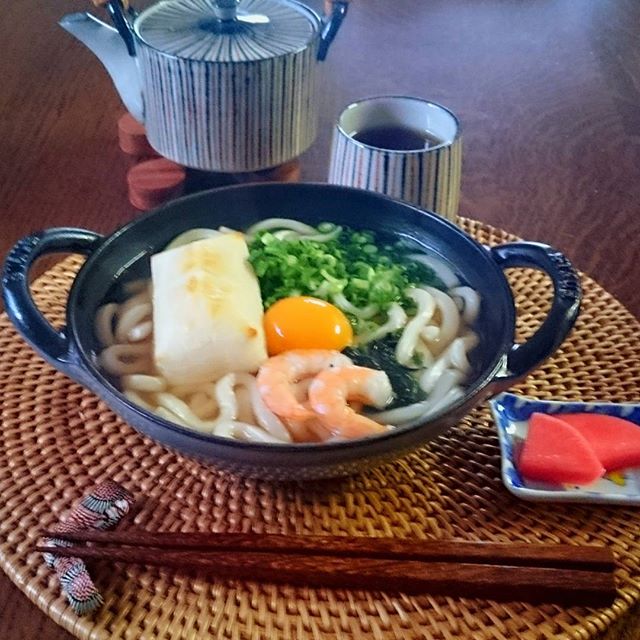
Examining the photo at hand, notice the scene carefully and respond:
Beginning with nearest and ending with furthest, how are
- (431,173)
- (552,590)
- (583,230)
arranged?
(552,590) < (431,173) < (583,230)

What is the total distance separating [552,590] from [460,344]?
0.45 meters

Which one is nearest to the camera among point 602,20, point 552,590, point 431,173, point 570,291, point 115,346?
point 552,590

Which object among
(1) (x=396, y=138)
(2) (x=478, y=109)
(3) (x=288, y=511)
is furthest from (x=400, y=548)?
(2) (x=478, y=109)

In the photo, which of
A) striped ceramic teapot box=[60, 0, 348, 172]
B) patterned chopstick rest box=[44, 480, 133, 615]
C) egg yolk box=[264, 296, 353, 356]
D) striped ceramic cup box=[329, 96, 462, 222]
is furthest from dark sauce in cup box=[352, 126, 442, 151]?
patterned chopstick rest box=[44, 480, 133, 615]

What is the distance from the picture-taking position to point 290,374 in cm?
121

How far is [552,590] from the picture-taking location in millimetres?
978

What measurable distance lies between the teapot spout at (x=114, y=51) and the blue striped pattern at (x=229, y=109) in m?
0.05

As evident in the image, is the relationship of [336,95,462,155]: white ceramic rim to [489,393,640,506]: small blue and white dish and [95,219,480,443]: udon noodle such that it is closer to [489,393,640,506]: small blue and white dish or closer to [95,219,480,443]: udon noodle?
[95,219,480,443]: udon noodle

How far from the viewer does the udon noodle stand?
3.86 feet

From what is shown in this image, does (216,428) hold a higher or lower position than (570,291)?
lower

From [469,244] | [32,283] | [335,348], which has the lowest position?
[32,283]

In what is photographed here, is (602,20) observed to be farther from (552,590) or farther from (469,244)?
(552,590)

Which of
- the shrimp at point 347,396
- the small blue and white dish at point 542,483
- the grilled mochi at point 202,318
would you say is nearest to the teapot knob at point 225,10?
the grilled mochi at point 202,318

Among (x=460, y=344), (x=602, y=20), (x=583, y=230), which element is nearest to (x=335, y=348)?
(x=460, y=344)
